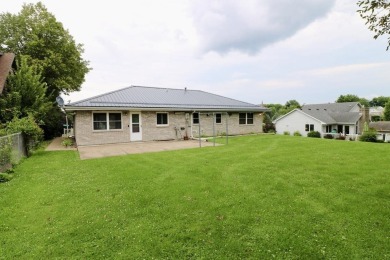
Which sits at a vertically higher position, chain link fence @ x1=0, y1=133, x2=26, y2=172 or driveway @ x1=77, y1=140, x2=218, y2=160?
chain link fence @ x1=0, y1=133, x2=26, y2=172

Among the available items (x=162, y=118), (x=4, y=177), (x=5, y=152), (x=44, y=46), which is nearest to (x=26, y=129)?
(x=5, y=152)

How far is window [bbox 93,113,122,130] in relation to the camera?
15.0 meters

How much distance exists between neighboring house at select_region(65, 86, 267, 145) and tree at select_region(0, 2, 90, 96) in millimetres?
8819

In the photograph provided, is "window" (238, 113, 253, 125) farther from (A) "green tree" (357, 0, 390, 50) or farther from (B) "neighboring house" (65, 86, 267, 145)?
(A) "green tree" (357, 0, 390, 50)

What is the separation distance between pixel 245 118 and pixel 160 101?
848cm

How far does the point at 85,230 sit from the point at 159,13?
13.8 metres

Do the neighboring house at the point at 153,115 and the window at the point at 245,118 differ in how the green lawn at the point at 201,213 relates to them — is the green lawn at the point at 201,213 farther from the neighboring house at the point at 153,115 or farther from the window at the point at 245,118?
the window at the point at 245,118

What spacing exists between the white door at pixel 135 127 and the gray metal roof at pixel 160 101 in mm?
825

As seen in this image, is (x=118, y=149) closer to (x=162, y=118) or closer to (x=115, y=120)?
(x=115, y=120)

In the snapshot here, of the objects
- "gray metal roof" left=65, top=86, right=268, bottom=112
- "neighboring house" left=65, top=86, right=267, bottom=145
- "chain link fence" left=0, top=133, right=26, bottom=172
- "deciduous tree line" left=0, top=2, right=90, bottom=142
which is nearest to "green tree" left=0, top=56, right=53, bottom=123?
"neighboring house" left=65, top=86, right=267, bottom=145

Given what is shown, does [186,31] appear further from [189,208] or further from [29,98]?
[189,208]

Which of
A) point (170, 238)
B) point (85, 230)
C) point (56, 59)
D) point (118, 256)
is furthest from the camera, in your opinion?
point (56, 59)

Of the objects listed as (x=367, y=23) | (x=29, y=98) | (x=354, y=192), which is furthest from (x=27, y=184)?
(x=29, y=98)

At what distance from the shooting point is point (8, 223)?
4.25m
